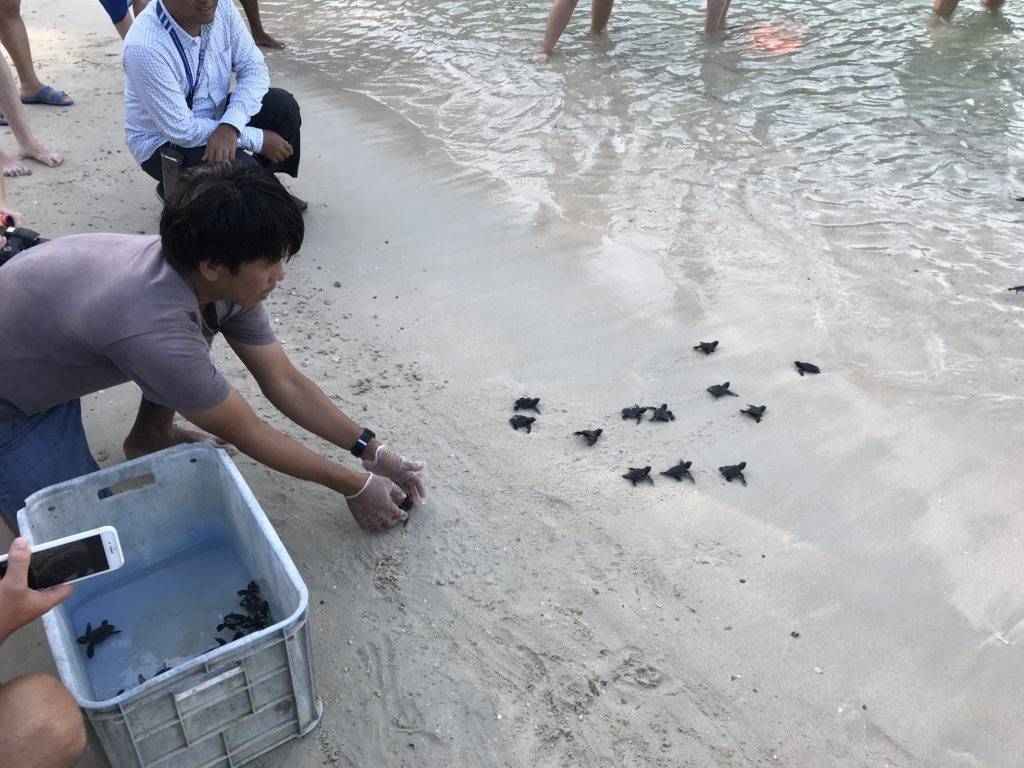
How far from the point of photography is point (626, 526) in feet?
8.79

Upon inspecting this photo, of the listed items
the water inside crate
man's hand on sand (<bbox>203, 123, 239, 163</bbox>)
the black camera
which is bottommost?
the water inside crate

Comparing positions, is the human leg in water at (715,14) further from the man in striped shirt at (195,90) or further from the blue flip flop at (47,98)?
the blue flip flop at (47,98)

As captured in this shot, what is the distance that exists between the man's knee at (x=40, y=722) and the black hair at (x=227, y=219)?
1003 mm

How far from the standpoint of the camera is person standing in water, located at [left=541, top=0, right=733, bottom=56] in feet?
22.1

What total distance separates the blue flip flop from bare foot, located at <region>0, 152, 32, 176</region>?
1.23 metres

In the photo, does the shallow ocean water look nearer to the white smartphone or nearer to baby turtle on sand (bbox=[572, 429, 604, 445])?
baby turtle on sand (bbox=[572, 429, 604, 445])

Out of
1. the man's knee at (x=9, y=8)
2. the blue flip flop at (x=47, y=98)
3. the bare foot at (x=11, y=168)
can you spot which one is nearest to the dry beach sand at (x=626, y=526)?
the bare foot at (x=11, y=168)

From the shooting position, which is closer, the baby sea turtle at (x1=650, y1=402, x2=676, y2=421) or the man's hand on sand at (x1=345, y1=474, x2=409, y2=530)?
the man's hand on sand at (x1=345, y1=474, x2=409, y2=530)

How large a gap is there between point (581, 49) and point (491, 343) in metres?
4.51

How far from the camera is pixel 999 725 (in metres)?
2.10

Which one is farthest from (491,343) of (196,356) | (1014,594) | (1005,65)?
(1005,65)

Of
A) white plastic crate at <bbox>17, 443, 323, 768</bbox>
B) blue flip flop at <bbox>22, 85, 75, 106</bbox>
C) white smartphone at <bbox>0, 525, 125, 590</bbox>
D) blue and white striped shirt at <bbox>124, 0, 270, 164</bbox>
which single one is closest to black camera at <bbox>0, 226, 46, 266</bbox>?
white plastic crate at <bbox>17, 443, 323, 768</bbox>

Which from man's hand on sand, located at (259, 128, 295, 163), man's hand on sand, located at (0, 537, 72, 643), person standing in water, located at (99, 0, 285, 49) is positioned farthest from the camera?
person standing in water, located at (99, 0, 285, 49)

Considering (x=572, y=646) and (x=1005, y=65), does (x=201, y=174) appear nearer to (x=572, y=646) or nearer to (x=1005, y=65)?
(x=572, y=646)
